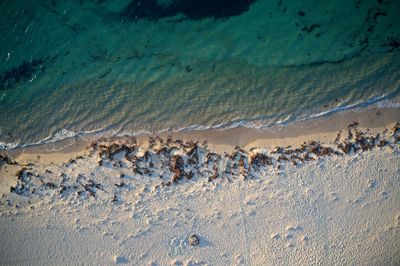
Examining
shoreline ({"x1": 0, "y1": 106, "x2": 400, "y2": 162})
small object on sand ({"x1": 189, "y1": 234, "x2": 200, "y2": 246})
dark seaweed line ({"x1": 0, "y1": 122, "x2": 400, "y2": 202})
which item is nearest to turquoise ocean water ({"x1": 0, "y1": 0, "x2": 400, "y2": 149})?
shoreline ({"x1": 0, "y1": 106, "x2": 400, "y2": 162})

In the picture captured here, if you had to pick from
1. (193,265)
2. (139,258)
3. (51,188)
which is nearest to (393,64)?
(193,265)

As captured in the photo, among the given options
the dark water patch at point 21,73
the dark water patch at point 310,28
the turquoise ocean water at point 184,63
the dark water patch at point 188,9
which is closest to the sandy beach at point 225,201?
the turquoise ocean water at point 184,63

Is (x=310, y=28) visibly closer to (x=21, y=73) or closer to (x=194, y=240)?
(x=194, y=240)

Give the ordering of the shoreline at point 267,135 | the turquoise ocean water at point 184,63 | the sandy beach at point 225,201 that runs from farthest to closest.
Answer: the turquoise ocean water at point 184,63, the shoreline at point 267,135, the sandy beach at point 225,201

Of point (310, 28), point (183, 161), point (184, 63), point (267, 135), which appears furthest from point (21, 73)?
point (310, 28)

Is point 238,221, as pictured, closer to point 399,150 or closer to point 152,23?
point 399,150

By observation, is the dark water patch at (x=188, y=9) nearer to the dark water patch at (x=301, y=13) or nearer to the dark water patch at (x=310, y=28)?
the dark water patch at (x=301, y=13)
